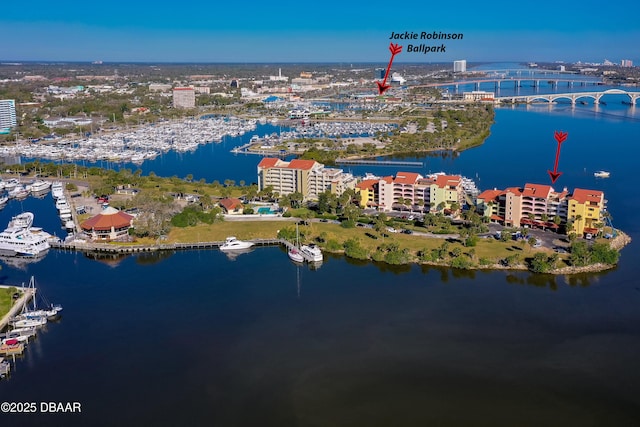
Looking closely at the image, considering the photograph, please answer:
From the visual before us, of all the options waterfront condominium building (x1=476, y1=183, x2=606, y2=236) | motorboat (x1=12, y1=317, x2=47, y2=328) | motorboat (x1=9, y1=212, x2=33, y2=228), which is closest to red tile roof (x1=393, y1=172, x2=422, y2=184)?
waterfront condominium building (x1=476, y1=183, x2=606, y2=236)

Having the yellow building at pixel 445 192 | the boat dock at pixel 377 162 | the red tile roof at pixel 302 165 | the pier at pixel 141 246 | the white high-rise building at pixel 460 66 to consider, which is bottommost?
the pier at pixel 141 246

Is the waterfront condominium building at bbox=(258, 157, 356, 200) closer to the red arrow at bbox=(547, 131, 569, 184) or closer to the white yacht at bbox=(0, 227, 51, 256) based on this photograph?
the red arrow at bbox=(547, 131, 569, 184)

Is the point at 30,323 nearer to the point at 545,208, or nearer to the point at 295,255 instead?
the point at 295,255

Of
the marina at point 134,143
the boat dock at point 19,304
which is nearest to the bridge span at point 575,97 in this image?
the marina at point 134,143

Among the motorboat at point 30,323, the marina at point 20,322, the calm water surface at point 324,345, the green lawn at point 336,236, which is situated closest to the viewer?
the calm water surface at point 324,345

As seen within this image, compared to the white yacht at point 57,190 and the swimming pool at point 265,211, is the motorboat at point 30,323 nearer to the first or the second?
the swimming pool at point 265,211

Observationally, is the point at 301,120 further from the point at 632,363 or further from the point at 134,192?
the point at 632,363

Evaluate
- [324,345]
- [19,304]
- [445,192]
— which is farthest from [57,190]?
[324,345]
